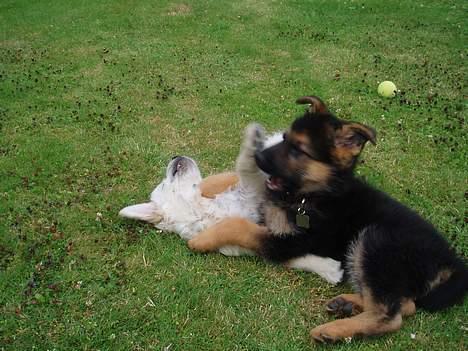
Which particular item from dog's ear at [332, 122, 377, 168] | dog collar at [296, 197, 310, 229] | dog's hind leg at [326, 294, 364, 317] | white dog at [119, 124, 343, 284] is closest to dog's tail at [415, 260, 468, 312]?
dog's hind leg at [326, 294, 364, 317]

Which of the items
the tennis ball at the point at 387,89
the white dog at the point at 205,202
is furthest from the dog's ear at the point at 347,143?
the tennis ball at the point at 387,89

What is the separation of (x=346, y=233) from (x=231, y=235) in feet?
3.39

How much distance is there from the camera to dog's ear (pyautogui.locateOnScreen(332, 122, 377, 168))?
3736 millimetres

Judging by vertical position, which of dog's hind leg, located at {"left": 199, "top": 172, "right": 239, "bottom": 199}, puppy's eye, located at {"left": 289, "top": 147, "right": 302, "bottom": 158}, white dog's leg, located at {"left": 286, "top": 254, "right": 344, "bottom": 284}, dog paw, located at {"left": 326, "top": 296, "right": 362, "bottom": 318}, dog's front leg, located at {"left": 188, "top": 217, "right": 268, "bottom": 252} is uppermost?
puppy's eye, located at {"left": 289, "top": 147, "right": 302, "bottom": 158}

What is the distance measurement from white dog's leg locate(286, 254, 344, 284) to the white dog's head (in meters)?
1.09

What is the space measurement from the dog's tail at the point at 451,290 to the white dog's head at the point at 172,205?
2213mm

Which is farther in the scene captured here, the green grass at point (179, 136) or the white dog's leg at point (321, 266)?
the white dog's leg at point (321, 266)

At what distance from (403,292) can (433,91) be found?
16.4 ft

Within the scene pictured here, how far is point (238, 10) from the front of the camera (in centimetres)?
1170

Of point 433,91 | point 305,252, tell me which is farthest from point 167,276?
point 433,91

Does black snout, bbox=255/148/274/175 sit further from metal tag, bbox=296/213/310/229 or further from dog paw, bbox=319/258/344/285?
dog paw, bbox=319/258/344/285

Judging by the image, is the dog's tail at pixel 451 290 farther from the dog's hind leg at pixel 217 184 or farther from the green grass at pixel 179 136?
the dog's hind leg at pixel 217 184

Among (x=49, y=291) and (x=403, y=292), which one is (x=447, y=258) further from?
(x=49, y=291)

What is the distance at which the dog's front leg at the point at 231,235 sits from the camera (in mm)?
4184
